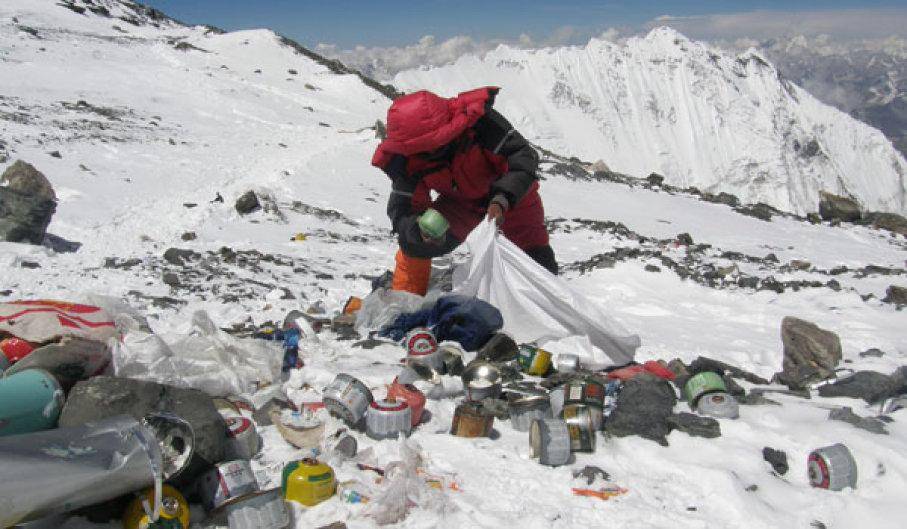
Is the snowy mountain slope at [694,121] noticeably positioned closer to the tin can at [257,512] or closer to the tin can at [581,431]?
the tin can at [581,431]

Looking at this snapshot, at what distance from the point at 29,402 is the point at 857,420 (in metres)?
3.98

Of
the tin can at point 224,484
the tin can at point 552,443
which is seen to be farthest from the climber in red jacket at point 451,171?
the tin can at point 224,484

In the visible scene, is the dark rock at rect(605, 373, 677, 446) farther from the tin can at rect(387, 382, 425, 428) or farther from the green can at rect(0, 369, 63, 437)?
the green can at rect(0, 369, 63, 437)

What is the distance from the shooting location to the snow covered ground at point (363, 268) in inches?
109

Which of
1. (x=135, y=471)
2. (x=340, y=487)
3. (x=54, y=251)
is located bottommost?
(x=54, y=251)

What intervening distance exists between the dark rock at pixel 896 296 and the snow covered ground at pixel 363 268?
268mm

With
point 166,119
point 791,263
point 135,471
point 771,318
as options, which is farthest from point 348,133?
point 135,471

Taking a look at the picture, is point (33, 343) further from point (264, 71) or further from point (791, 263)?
point (264, 71)

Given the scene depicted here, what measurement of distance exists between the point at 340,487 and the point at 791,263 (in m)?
10.8

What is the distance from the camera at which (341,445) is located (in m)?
2.91

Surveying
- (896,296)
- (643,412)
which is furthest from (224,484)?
(896,296)

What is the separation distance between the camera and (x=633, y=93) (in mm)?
138375

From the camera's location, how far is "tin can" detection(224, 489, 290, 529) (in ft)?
7.37

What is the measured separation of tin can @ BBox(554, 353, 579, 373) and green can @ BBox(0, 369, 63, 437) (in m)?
2.81
